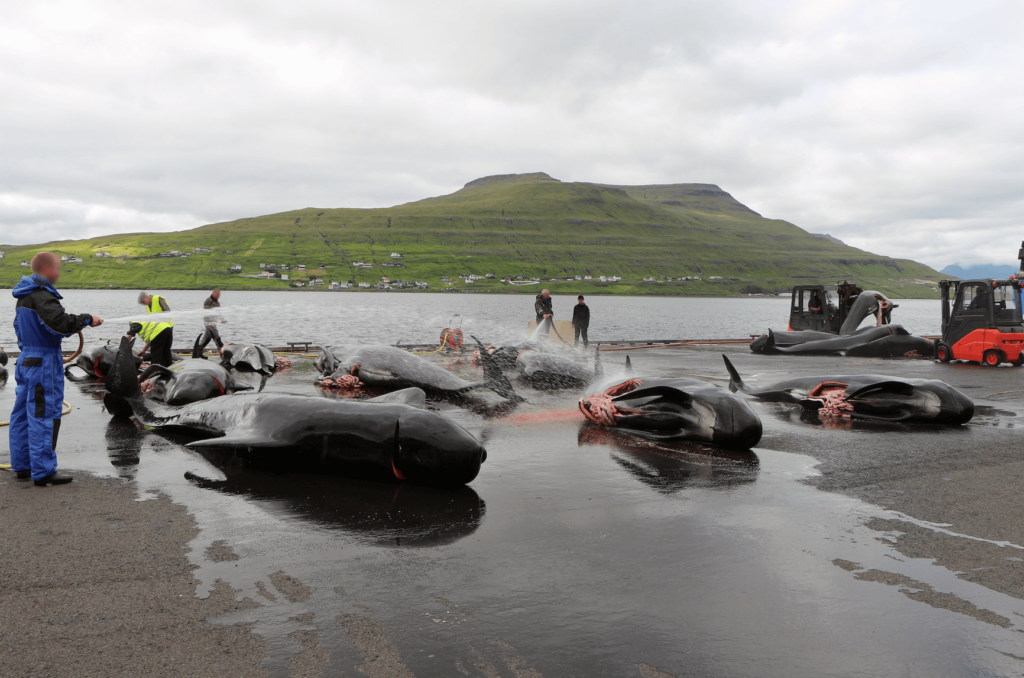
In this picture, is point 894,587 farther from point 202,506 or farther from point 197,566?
point 202,506

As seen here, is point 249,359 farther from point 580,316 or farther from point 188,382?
point 580,316

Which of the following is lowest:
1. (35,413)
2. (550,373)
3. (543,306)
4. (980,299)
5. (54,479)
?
(54,479)

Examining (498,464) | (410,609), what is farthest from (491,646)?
(498,464)

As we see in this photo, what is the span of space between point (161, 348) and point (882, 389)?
56.7 ft

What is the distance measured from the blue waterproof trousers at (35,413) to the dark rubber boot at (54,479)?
0.04m

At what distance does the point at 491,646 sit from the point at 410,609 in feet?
2.39

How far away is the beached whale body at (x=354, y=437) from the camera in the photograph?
7.05 meters

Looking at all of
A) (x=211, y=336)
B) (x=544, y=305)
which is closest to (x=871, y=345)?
(x=544, y=305)

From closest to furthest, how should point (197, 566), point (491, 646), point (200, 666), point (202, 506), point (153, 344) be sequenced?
point (200, 666), point (491, 646), point (197, 566), point (202, 506), point (153, 344)

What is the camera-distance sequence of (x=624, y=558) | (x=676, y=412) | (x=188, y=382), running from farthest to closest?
(x=188, y=382) < (x=676, y=412) < (x=624, y=558)

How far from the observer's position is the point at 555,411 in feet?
41.9

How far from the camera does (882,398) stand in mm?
11570

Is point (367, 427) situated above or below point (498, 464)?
above

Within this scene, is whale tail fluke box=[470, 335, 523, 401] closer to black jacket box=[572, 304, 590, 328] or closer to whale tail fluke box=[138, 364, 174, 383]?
whale tail fluke box=[138, 364, 174, 383]
